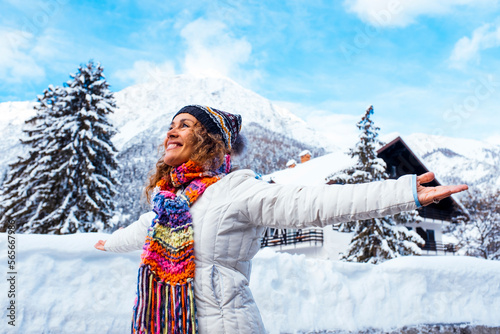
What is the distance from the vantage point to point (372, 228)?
16.5 m

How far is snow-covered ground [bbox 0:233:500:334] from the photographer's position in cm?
342

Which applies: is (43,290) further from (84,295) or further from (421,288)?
(421,288)

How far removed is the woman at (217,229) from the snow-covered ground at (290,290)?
1.92 meters

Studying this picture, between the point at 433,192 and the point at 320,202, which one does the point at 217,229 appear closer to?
the point at 320,202

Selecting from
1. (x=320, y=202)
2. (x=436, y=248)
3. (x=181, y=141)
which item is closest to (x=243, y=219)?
(x=320, y=202)

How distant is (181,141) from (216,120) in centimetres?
24

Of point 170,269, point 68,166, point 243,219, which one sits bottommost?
point 170,269

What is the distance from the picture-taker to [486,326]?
21.3 feet

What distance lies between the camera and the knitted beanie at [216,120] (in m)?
2.23

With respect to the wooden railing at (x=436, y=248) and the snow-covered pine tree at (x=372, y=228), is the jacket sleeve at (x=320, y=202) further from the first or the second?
the wooden railing at (x=436, y=248)

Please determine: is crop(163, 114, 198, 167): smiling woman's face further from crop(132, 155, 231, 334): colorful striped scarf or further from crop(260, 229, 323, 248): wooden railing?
crop(260, 229, 323, 248): wooden railing

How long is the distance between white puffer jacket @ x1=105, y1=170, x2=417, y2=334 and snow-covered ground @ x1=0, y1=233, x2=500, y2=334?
2.11m

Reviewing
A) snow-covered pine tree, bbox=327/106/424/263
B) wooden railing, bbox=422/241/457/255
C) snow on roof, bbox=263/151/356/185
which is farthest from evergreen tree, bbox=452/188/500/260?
snow-covered pine tree, bbox=327/106/424/263

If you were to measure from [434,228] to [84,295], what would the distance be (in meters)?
29.4
